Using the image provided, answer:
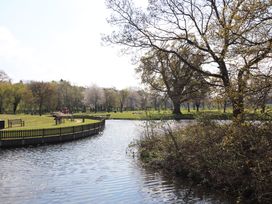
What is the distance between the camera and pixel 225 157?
1605 centimetres

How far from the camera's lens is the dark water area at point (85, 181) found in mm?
15604

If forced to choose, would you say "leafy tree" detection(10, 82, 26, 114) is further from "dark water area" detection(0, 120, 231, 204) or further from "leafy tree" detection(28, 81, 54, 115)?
"dark water area" detection(0, 120, 231, 204)

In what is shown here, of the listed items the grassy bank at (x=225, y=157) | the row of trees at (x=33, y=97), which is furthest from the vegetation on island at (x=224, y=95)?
the row of trees at (x=33, y=97)

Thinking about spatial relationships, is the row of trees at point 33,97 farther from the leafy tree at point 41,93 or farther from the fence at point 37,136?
the fence at point 37,136

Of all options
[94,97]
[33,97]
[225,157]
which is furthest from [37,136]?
[94,97]

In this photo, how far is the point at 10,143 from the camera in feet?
107

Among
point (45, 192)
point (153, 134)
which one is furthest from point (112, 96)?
point (45, 192)

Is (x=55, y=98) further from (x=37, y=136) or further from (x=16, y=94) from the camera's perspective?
(x=37, y=136)

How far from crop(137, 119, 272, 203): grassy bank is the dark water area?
779mm

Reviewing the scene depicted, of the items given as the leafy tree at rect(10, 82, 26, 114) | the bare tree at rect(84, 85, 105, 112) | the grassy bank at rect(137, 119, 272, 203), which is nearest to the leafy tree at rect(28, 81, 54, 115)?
the leafy tree at rect(10, 82, 26, 114)

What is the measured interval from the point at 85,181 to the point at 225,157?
7567 millimetres

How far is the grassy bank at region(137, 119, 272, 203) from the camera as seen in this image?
13727 mm

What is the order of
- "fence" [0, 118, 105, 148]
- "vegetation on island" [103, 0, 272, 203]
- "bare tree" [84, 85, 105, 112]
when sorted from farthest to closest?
"bare tree" [84, 85, 105, 112] < "fence" [0, 118, 105, 148] < "vegetation on island" [103, 0, 272, 203]

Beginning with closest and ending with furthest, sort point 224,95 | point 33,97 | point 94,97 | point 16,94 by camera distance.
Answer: point 224,95 → point 16,94 → point 33,97 → point 94,97
